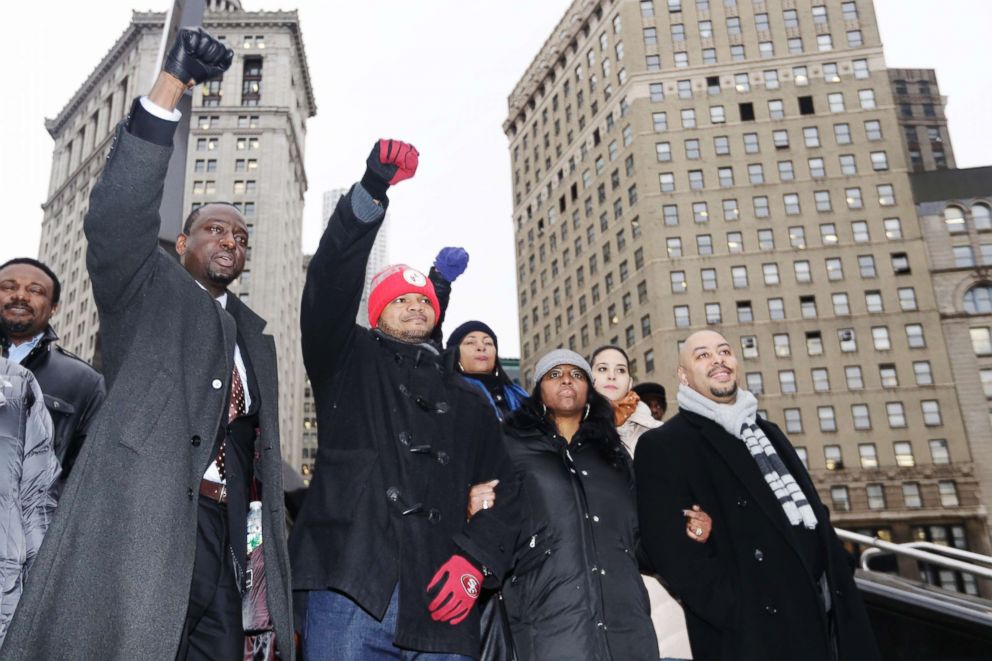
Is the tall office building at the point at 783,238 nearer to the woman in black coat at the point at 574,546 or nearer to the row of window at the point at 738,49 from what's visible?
the row of window at the point at 738,49

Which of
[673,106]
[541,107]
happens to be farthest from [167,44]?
[541,107]

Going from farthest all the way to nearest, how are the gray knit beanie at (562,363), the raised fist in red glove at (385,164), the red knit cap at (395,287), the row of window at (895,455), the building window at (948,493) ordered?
the row of window at (895,455) → the building window at (948,493) → the gray knit beanie at (562,363) → the red knit cap at (395,287) → the raised fist in red glove at (385,164)

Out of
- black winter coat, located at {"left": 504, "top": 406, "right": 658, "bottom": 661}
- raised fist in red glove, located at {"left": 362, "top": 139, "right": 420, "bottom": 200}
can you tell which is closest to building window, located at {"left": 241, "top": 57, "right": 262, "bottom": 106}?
black winter coat, located at {"left": 504, "top": 406, "right": 658, "bottom": 661}

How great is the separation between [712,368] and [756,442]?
491mm

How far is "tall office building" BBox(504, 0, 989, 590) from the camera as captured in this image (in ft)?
167

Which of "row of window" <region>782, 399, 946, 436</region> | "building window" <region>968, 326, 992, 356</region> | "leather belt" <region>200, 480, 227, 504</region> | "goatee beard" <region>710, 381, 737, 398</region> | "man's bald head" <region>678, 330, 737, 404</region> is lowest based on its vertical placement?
"leather belt" <region>200, 480, 227, 504</region>

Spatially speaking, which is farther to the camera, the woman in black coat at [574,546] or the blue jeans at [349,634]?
the woman in black coat at [574,546]

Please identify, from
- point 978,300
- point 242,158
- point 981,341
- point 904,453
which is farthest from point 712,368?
point 242,158

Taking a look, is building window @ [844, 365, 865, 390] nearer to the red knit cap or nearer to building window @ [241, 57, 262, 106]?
the red knit cap

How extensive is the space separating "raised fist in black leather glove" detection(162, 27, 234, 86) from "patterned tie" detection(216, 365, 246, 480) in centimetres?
110

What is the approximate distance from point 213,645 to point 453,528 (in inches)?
38.3

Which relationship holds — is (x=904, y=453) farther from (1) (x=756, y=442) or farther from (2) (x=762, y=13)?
(1) (x=756, y=442)

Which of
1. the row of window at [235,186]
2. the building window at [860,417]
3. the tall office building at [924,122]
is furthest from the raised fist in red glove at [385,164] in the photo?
the tall office building at [924,122]

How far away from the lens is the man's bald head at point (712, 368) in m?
4.54
